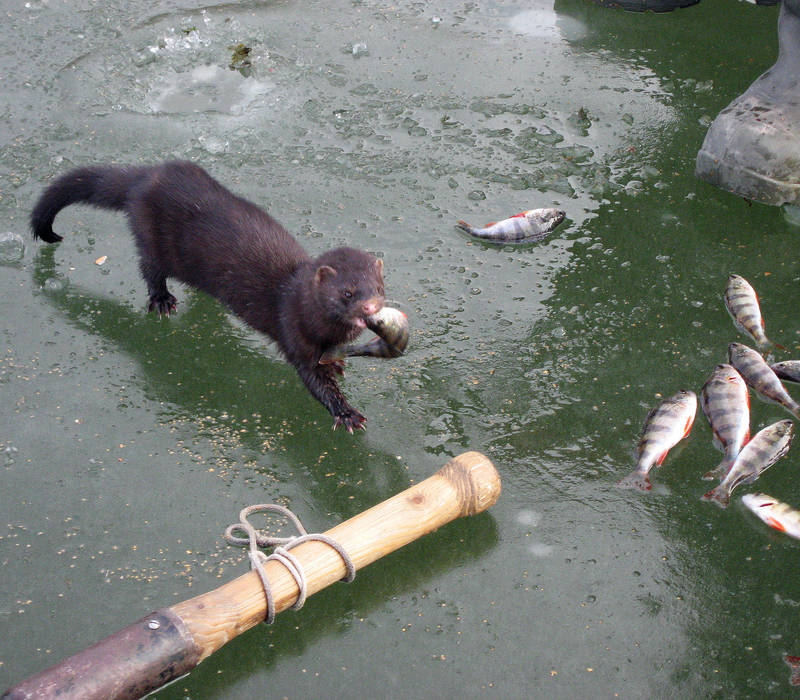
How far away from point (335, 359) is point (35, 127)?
9.77 feet

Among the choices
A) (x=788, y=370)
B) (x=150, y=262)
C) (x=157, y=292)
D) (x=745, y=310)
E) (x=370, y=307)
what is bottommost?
(x=788, y=370)

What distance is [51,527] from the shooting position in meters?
3.32

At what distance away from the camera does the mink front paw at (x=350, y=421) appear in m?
3.79

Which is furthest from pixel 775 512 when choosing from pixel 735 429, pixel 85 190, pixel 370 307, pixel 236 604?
pixel 85 190

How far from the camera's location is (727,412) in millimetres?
3590

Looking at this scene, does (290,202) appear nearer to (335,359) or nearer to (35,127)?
(335,359)

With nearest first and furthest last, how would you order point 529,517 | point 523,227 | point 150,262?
point 529,517
point 150,262
point 523,227

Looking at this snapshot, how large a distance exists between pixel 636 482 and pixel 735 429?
493 millimetres

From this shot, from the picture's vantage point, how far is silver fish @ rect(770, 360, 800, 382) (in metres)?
3.86

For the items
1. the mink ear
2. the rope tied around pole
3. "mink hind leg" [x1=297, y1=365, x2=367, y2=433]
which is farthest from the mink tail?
the rope tied around pole

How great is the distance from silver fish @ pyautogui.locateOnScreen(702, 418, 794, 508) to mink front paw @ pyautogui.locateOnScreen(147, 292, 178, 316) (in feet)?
9.07

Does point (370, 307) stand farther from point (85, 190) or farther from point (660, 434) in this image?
point (85, 190)

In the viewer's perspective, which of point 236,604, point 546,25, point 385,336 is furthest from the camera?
point 546,25

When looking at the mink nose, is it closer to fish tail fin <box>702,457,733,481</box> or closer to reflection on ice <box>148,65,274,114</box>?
fish tail fin <box>702,457,733,481</box>
